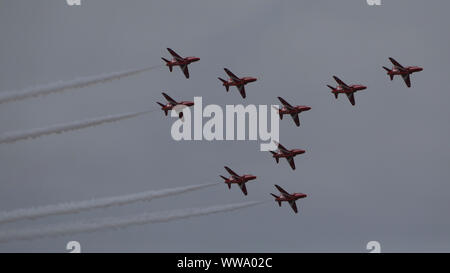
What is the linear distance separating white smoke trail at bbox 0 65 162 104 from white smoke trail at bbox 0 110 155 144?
4104 millimetres

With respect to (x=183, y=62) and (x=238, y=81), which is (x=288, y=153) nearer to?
(x=238, y=81)

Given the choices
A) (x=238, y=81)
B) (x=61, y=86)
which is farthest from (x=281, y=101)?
(x=61, y=86)

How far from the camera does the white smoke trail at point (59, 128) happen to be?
11306 centimetres

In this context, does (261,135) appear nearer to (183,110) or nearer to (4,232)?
(183,110)

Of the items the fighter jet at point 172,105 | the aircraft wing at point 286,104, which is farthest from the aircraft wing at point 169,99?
the aircraft wing at point 286,104

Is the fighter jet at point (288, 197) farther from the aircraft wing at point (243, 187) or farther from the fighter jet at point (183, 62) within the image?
the fighter jet at point (183, 62)

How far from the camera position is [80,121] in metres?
119

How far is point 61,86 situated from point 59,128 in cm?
563

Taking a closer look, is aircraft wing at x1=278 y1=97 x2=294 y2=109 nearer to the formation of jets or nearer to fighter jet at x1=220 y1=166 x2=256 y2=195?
the formation of jets

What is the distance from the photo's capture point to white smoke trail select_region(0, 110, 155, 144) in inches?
4451

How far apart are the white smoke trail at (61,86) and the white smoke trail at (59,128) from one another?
4.10m

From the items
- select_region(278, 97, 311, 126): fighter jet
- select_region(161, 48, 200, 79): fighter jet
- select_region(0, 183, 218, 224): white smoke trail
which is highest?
select_region(161, 48, 200, 79): fighter jet

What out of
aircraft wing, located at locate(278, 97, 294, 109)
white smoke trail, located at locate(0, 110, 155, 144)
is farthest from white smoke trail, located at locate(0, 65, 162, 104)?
aircraft wing, located at locate(278, 97, 294, 109)
